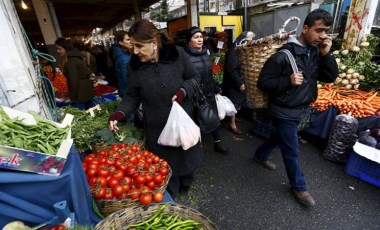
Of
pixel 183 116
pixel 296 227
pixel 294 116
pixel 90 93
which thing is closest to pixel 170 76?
pixel 183 116

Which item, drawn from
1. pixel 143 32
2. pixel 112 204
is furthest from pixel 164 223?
pixel 143 32

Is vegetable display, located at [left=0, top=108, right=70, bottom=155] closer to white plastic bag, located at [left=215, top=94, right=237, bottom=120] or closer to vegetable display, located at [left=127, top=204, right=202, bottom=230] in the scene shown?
vegetable display, located at [left=127, top=204, right=202, bottom=230]

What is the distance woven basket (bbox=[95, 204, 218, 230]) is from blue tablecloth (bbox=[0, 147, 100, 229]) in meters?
0.22

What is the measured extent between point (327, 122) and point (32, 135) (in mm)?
3894

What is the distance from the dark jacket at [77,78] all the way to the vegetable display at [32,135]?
304 cm

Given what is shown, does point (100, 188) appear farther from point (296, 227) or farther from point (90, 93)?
point (90, 93)

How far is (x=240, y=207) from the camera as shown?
2705 millimetres

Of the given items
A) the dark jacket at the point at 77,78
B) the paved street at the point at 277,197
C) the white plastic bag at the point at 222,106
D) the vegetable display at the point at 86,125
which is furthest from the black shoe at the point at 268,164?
the dark jacket at the point at 77,78

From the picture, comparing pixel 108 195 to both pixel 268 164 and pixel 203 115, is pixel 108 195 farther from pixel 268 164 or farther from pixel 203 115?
pixel 268 164

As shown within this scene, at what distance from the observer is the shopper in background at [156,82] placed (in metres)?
1.93

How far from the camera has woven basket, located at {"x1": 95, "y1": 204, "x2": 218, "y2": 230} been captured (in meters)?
1.41

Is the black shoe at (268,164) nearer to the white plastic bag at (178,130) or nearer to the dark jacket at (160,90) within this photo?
the dark jacket at (160,90)

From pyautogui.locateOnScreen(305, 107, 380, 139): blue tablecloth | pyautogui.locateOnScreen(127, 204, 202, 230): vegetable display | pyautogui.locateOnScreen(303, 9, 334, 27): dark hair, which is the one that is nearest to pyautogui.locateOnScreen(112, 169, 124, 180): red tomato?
pyautogui.locateOnScreen(127, 204, 202, 230): vegetable display

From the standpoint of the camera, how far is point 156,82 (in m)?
2.08
